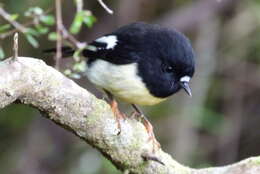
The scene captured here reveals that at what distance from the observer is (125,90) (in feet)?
11.2

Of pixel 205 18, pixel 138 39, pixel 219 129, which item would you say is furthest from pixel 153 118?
pixel 138 39

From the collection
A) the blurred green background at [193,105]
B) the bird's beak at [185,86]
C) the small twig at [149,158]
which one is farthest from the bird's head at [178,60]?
the blurred green background at [193,105]

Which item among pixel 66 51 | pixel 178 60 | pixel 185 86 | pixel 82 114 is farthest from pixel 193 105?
pixel 82 114

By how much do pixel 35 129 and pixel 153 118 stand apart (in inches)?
47.0

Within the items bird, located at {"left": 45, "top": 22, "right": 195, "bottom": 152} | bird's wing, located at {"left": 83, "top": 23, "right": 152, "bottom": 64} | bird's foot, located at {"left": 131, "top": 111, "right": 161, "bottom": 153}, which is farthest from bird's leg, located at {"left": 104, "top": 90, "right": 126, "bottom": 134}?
bird's wing, located at {"left": 83, "top": 23, "right": 152, "bottom": 64}

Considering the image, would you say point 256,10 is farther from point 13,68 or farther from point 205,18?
point 13,68

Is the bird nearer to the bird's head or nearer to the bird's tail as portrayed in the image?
the bird's head

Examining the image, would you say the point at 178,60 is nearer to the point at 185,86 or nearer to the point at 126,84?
the point at 185,86

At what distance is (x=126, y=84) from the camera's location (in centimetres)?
339

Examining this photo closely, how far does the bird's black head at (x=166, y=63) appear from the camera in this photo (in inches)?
134

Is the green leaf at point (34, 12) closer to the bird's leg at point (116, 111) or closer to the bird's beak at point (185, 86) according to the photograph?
the bird's leg at point (116, 111)

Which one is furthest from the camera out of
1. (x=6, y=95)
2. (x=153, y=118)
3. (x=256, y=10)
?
(x=153, y=118)

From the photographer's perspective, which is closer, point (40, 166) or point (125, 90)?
point (125, 90)

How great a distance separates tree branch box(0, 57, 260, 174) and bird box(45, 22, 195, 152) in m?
0.19
